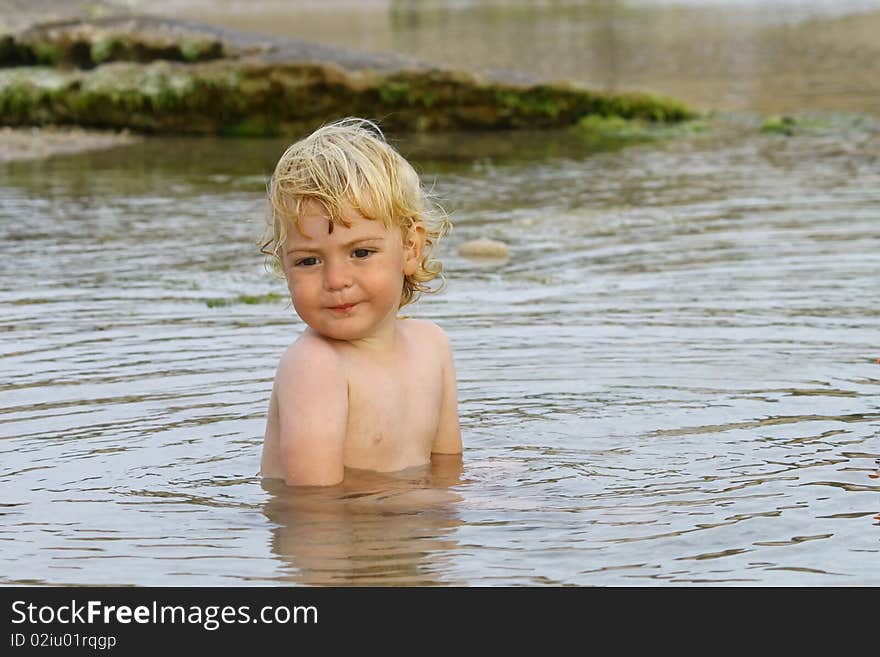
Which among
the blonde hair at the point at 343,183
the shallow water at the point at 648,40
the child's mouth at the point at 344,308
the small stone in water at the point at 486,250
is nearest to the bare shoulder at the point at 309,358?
the child's mouth at the point at 344,308

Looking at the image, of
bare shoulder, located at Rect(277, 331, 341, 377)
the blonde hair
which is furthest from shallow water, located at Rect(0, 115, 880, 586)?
the blonde hair

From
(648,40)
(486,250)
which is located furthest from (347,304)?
(648,40)

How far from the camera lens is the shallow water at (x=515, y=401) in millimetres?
3926

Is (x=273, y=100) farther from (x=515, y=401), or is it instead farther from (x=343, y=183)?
(x=343, y=183)

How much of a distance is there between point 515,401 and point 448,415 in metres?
0.80

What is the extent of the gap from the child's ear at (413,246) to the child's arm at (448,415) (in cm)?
35

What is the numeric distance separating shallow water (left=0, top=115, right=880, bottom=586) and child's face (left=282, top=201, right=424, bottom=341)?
1.65ft

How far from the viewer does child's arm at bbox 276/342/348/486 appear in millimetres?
4375

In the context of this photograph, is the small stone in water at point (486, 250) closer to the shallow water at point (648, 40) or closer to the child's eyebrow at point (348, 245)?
the child's eyebrow at point (348, 245)

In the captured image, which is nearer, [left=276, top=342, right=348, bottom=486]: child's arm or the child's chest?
[left=276, top=342, right=348, bottom=486]: child's arm

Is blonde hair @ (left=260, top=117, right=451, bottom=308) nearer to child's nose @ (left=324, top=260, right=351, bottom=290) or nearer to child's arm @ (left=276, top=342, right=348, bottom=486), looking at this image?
child's nose @ (left=324, top=260, right=351, bottom=290)

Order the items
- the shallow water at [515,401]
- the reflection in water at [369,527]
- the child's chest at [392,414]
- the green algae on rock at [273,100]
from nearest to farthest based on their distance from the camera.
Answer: the reflection in water at [369,527] < the shallow water at [515,401] < the child's chest at [392,414] < the green algae on rock at [273,100]
